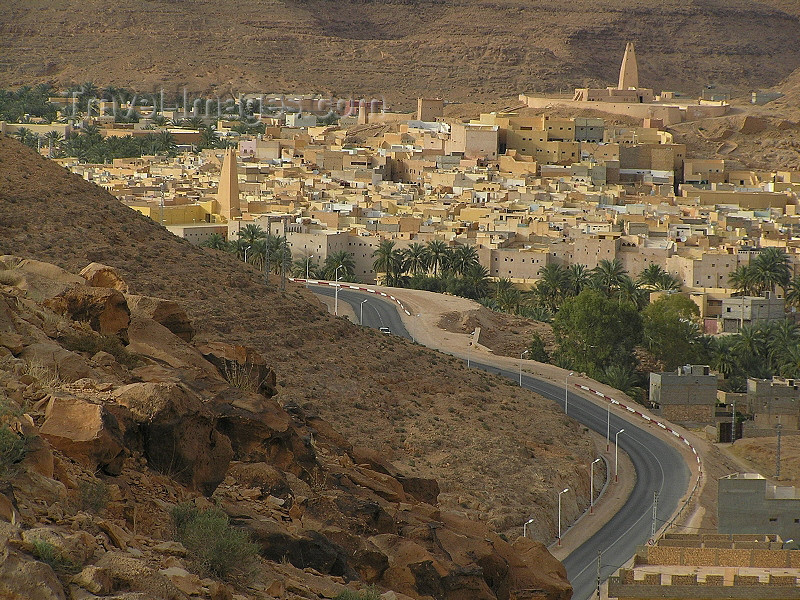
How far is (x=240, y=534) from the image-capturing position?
28.3 ft

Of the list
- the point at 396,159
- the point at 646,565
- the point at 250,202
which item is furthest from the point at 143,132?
the point at 646,565

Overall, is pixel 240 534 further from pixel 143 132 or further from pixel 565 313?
pixel 143 132

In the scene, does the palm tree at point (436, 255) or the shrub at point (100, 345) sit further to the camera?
the palm tree at point (436, 255)

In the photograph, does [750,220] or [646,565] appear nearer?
[646,565]

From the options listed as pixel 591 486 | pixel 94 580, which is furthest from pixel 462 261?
pixel 94 580

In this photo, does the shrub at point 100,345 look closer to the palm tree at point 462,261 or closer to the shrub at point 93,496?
the shrub at point 93,496

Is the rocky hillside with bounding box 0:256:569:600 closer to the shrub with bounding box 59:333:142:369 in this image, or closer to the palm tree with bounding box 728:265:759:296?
the shrub with bounding box 59:333:142:369

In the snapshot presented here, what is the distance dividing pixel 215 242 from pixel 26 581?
134 ft

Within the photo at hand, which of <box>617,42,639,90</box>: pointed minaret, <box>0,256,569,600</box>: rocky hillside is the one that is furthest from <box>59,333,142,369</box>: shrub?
<box>617,42,639,90</box>: pointed minaret

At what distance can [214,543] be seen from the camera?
829 cm

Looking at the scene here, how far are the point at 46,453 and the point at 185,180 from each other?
5760 centimetres

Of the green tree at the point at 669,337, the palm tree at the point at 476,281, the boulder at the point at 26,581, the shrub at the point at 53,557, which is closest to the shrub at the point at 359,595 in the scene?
the shrub at the point at 53,557

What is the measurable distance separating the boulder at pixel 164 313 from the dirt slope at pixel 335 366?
7532 mm

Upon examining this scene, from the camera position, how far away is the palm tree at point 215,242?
4645cm
